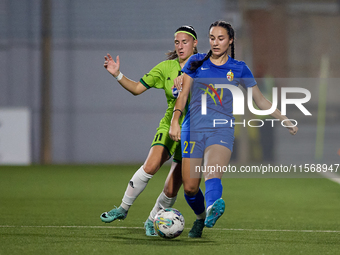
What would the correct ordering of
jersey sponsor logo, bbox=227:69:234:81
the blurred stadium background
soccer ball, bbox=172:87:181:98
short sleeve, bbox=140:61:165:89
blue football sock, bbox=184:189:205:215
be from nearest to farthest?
jersey sponsor logo, bbox=227:69:234:81, blue football sock, bbox=184:189:205:215, soccer ball, bbox=172:87:181:98, short sleeve, bbox=140:61:165:89, the blurred stadium background

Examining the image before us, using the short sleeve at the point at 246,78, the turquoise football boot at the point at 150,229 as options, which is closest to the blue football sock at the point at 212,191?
the short sleeve at the point at 246,78

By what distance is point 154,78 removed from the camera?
5.93 metres

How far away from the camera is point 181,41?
18.9 ft

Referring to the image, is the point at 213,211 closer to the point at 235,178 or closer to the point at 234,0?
the point at 235,178

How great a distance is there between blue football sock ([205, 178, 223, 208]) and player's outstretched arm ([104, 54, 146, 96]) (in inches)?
50.7

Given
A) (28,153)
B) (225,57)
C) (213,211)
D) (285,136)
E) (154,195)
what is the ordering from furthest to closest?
1. (285,136)
2. (28,153)
3. (154,195)
4. (225,57)
5. (213,211)

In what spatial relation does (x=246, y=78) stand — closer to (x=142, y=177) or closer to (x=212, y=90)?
(x=212, y=90)

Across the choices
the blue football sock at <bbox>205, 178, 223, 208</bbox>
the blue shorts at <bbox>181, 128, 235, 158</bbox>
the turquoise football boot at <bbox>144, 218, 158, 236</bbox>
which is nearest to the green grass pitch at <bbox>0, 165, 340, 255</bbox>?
the turquoise football boot at <bbox>144, 218, 158, 236</bbox>

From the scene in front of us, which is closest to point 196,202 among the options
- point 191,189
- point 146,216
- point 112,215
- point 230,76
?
point 191,189

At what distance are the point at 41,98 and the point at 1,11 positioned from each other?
2.55 meters

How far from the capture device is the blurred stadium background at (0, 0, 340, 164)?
16.7 m

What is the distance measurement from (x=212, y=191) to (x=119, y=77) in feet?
4.95

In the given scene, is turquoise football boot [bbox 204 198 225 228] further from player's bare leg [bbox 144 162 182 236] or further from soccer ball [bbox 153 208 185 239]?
player's bare leg [bbox 144 162 182 236]

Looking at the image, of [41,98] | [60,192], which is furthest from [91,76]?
[60,192]
